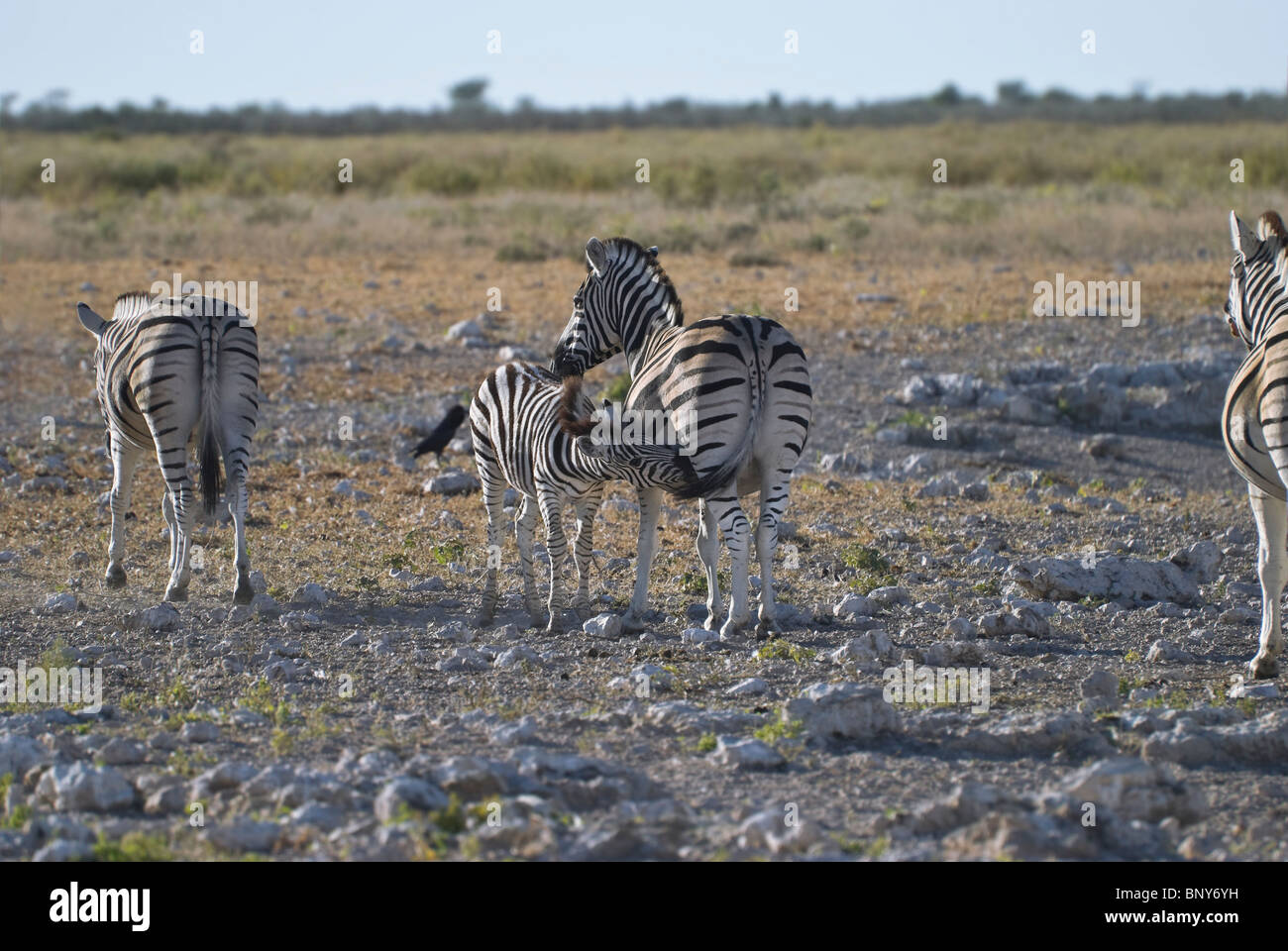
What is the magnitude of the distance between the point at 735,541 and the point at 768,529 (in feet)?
1.04

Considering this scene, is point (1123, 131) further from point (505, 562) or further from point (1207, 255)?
point (505, 562)

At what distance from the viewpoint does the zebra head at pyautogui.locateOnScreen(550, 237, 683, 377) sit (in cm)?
913

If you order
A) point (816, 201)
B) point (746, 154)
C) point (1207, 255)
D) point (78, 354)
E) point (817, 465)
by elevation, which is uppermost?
point (746, 154)

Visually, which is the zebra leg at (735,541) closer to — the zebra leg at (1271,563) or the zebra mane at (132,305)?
the zebra leg at (1271,563)

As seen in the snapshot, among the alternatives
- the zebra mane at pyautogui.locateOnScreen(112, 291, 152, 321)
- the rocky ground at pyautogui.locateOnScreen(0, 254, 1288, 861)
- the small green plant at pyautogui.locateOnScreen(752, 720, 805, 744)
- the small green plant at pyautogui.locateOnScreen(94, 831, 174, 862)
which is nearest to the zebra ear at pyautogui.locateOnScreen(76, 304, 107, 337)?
the zebra mane at pyautogui.locateOnScreen(112, 291, 152, 321)

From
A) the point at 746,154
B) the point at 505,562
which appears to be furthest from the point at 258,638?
the point at 746,154

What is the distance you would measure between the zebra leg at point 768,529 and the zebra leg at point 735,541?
14cm

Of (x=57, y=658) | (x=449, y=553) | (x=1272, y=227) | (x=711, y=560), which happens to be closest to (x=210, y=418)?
(x=449, y=553)

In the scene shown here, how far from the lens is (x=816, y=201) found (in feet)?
98.7

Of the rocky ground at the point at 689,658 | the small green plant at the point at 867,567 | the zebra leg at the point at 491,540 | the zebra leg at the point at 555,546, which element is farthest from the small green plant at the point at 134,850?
the small green plant at the point at 867,567

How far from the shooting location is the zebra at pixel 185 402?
899 cm

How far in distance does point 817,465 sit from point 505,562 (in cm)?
385

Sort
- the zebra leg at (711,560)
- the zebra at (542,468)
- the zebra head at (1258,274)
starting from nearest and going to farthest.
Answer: the zebra head at (1258,274) → the zebra at (542,468) → the zebra leg at (711,560)

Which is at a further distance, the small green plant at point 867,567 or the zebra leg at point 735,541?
the small green plant at point 867,567
